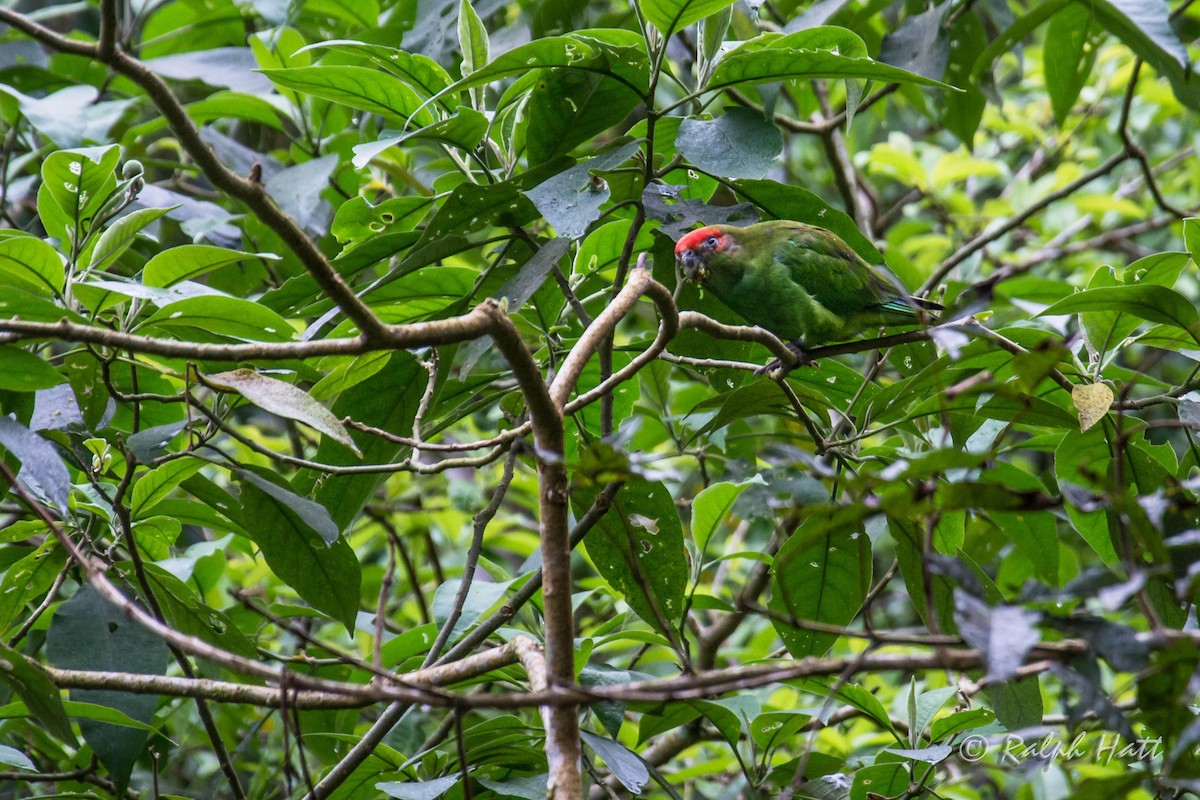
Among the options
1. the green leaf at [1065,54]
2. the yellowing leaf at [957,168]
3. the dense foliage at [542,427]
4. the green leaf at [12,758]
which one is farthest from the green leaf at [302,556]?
the yellowing leaf at [957,168]

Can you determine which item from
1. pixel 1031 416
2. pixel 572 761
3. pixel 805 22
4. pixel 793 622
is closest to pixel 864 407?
pixel 1031 416

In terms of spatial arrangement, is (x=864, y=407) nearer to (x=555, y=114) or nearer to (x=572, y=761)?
(x=555, y=114)

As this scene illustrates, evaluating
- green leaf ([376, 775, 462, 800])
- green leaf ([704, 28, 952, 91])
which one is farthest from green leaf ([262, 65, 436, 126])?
green leaf ([376, 775, 462, 800])

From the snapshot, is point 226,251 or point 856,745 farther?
point 856,745

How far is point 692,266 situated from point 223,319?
135 cm

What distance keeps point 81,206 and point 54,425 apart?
47 centimetres

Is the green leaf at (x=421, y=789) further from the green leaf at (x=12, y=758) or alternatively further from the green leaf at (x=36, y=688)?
the green leaf at (x=12, y=758)

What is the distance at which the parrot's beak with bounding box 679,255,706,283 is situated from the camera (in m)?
2.84

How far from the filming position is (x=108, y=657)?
2.10 meters

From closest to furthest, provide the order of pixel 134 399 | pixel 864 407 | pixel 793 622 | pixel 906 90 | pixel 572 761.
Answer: pixel 793 622
pixel 572 761
pixel 134 399
pixel 864 407
pixel 906 90

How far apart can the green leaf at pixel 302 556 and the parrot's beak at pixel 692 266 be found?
1176mm

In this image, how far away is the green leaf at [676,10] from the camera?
6.59ft

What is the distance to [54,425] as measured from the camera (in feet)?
6.49

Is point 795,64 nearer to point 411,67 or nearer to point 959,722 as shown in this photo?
point 411,67
